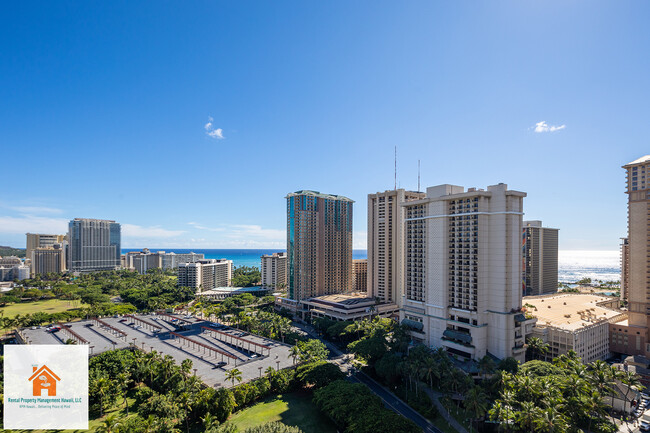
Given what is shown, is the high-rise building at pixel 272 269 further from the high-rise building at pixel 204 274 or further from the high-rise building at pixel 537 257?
the high-rise building at pixel 537 257

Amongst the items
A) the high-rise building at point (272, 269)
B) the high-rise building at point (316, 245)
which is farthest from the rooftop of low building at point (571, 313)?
the high-rise building at point (272, 269)

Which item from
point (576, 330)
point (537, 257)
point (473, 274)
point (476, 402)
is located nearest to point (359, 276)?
point (473, 274)

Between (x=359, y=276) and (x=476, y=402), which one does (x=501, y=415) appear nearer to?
(x=476, y=402)

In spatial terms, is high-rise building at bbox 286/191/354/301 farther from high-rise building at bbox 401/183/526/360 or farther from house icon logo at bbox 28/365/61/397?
house icon logo at bbox 28/365/61/397

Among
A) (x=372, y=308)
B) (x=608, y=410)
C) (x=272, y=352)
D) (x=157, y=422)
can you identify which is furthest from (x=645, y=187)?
(x=157, y=422)

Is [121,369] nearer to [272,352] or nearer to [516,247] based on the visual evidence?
[272,352]

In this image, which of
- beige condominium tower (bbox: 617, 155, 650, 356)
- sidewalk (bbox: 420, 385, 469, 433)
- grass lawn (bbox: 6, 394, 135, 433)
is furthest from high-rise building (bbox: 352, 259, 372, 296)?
grass lawn (bbox: 6, 394, 135, 433)
